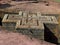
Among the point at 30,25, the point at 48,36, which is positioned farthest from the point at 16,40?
the point at 48,36

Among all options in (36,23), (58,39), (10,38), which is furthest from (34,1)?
(10,38)

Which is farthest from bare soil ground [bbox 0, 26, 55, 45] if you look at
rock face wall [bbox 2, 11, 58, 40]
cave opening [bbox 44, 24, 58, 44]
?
cave opening [bbox 44, 24, 58, 44]

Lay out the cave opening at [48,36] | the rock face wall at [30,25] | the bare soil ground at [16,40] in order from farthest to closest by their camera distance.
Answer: the cave opening at [48,36], the rock face wall at [30,25], the bare soil ground at [16,40]

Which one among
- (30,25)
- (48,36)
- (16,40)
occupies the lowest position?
(48,36)

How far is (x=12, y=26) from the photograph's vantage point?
679 cm

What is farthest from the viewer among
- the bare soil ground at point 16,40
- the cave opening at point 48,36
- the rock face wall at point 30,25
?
the cave opening at point 48,36

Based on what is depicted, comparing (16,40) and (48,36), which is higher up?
(16,40)

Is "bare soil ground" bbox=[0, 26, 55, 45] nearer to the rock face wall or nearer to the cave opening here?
the rock face wall

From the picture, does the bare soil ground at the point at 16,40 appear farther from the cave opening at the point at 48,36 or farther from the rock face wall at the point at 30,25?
the cave opening at the point at 48,36

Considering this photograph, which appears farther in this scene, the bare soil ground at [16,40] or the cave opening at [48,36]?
the cave opening at [48,36]

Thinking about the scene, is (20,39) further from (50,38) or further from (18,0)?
(18,0)

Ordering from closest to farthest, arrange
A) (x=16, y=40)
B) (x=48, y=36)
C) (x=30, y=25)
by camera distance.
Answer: (x=16, y=40), (x=30, y=25), (x=48, y=36)

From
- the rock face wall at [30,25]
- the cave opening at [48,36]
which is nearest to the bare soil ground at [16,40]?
the rock face wall at [30,25]

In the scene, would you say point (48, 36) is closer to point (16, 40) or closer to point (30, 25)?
point (30, 25)
